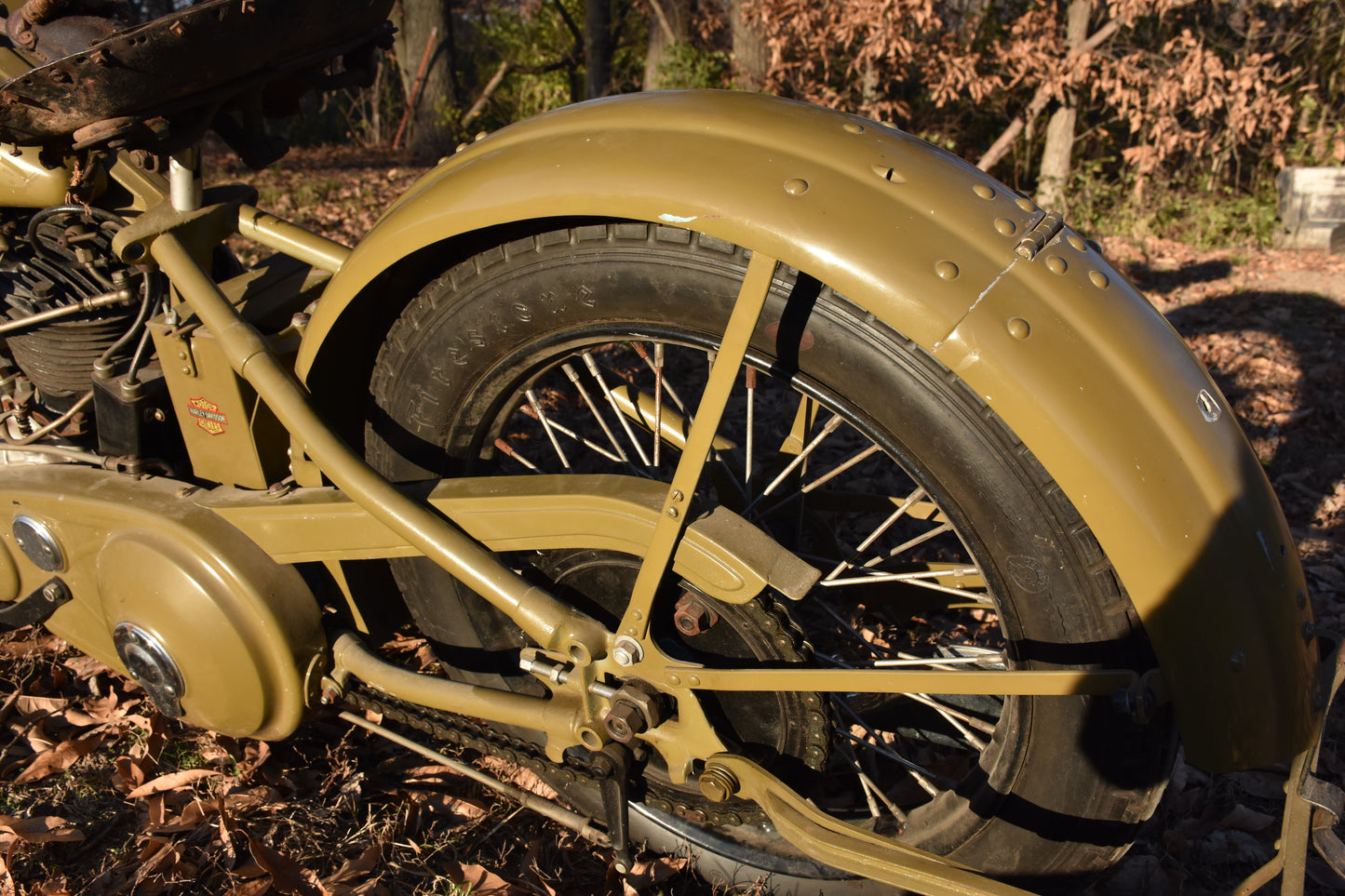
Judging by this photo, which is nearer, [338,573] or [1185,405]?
[1185,405]

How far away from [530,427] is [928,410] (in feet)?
8.83

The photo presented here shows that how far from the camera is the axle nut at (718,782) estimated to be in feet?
6.09

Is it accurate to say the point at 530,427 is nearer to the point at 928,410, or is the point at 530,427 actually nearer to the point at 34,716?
the point at 34,716

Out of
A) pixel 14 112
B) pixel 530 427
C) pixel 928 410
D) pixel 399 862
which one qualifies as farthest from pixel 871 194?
pixel 530 427

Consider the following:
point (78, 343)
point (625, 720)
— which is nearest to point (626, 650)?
point (625, 720)

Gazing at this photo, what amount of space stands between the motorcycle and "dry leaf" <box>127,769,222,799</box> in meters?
0.29

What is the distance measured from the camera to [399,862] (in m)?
2.28

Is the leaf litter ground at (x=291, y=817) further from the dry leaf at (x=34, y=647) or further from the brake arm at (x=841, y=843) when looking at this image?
the brake arm at (x=841, y=843)

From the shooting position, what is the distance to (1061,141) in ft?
25.7

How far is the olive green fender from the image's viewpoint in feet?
Answer: 4.71

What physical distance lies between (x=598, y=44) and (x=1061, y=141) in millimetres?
4385

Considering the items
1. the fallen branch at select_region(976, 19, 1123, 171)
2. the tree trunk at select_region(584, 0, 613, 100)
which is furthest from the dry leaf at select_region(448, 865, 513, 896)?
the tree trunk at select_region(584, 0, 613, 100)

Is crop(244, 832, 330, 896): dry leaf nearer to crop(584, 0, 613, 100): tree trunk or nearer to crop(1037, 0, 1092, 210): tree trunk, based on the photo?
crop(1037, 0, 1092, 210): tree trunk

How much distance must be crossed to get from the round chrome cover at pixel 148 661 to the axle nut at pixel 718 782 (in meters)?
1.28
